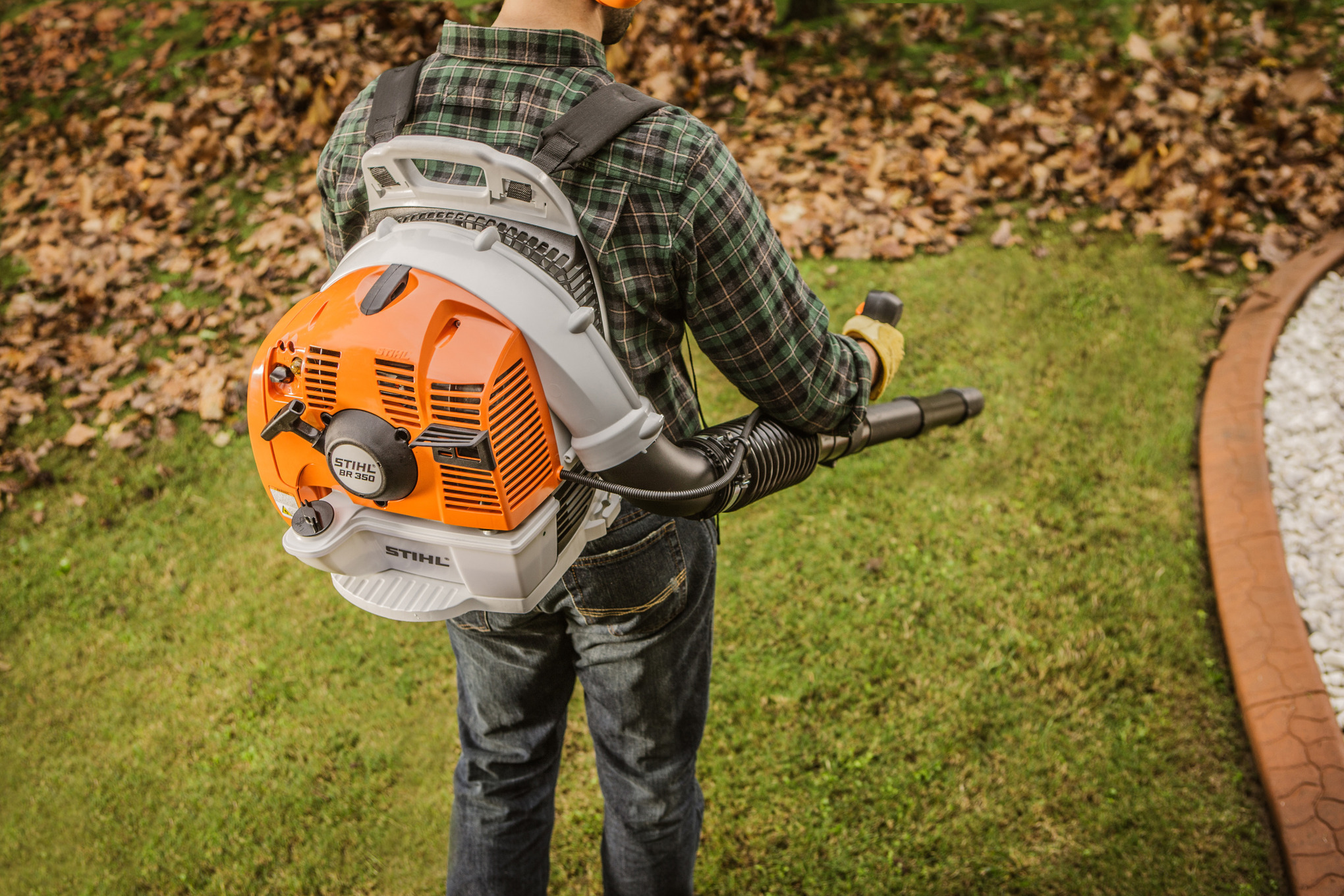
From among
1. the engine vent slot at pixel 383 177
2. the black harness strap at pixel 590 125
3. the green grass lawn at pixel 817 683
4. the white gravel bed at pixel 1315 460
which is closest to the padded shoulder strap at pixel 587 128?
the black harness strap at pixel 590 125

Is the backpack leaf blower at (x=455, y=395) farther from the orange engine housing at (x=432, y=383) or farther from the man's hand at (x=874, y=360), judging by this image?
the man's hand at (x=874, y=360)

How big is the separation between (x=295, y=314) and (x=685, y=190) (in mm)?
651

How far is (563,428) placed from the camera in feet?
4.40

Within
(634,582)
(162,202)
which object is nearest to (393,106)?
(634,582)

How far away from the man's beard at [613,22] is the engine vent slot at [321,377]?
0.77 m

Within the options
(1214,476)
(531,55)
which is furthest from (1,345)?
(1214,476)

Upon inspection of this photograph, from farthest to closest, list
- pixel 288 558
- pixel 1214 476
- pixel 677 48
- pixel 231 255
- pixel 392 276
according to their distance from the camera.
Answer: pixel 677 48, pixel 231 255, pixel 288 558, pixel 1214 476, pixel 392 276

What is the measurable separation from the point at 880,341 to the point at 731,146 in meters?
3.85

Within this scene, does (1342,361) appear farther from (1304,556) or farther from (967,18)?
(967,18)

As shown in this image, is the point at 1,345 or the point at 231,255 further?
the point at 231,255

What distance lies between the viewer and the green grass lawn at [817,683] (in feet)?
8.71

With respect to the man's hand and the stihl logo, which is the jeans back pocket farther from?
the man's hand

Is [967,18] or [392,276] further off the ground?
[392,276]

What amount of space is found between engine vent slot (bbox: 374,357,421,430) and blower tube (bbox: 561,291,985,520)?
0.27 meters
